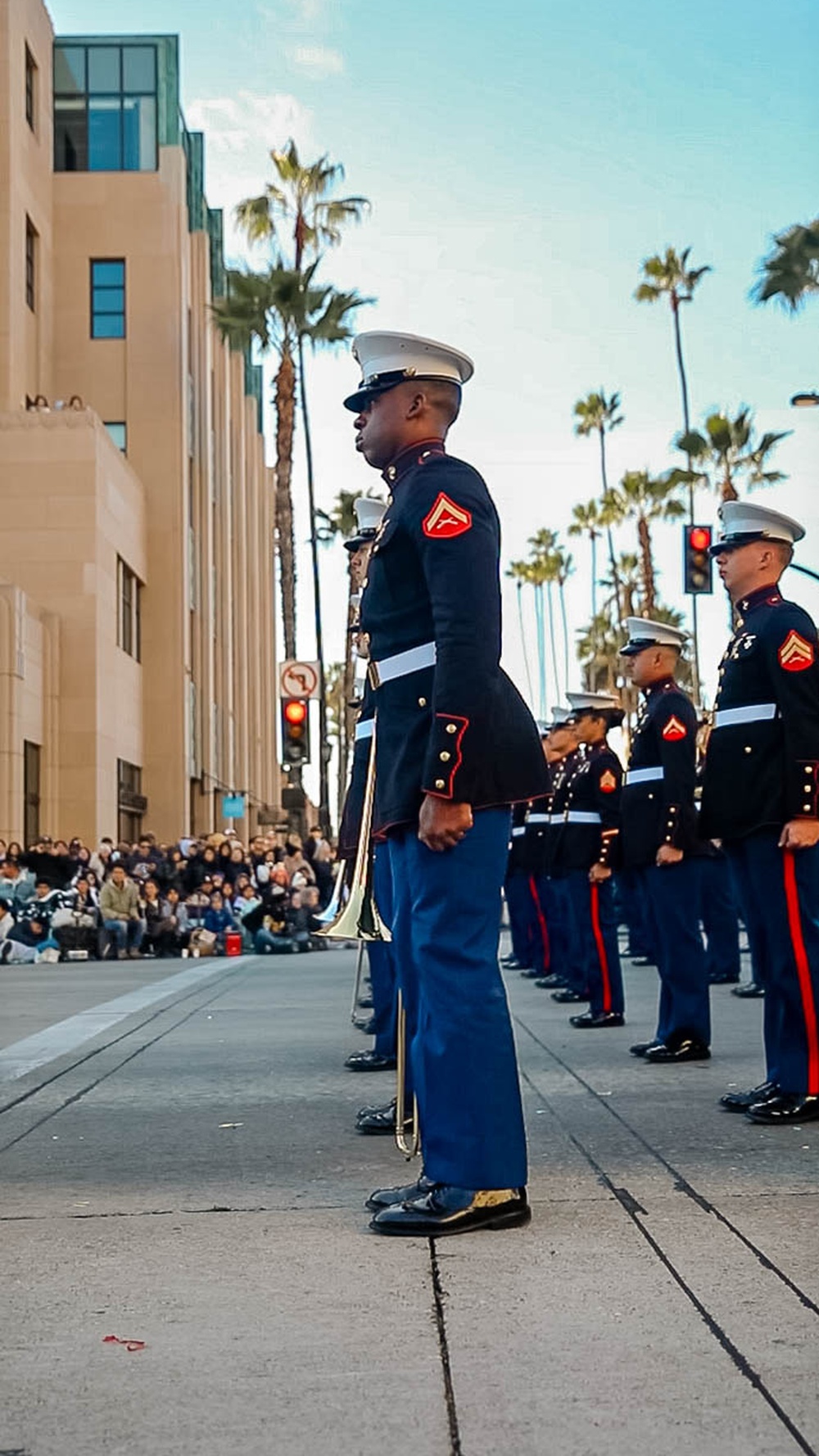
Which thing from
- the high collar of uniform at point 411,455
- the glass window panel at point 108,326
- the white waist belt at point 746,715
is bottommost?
the white waist belt at point 746,715

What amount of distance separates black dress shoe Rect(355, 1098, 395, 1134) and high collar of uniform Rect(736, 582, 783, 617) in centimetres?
229

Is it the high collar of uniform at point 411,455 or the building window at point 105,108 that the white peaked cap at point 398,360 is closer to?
the high collar of uniform at point 411,455

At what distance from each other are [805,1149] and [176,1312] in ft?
8.54

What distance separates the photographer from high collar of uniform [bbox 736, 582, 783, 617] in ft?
22.0

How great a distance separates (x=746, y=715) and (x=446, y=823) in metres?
2.39

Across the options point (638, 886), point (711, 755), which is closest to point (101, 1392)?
point (711, 755)

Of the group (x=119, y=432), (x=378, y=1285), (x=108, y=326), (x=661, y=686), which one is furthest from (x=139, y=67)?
(x=378, y=1285)

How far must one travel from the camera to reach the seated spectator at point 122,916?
23625 millimetres

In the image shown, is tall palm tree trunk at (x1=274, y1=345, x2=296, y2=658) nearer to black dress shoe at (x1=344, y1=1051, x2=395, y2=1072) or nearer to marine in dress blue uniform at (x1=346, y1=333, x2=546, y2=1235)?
black dress shoe at (x1=344, y1=1051, x2=395, y2=1072)

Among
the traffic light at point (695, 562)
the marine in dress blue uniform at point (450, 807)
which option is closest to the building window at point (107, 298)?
the traffic light at point (695, 562)

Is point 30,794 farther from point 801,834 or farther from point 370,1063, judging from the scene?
point 801,834

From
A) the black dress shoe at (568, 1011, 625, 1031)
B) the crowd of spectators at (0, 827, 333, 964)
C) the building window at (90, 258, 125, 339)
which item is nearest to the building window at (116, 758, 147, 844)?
the building window at (90, 258, 125, 339)

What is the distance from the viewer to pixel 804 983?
6242 millimetres

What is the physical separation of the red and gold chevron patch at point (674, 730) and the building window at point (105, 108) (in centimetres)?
3930
